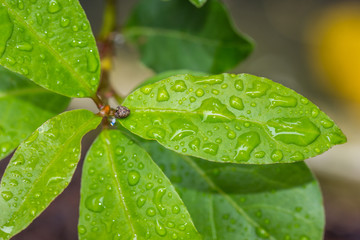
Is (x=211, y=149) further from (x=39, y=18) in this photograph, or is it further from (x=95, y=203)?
(x=39, y=18)

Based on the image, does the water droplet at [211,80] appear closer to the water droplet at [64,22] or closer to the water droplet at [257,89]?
the water droplet at [257,89]

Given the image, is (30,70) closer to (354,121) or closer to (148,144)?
(148,144)

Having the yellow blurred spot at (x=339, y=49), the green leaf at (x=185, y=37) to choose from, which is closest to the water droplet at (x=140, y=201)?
the green leaf at (x=185, y=37)

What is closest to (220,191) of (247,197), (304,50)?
(247,197)

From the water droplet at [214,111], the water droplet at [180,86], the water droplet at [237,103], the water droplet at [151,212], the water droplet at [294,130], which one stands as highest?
the water droplet at [180,86]

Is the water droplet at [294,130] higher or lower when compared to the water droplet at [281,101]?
lower

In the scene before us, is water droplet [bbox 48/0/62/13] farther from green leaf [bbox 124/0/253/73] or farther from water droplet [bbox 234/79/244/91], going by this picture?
green leaf [bbox 124/0/253/73]

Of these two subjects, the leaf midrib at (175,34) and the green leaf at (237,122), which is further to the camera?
the leaf midrib at (175,34)

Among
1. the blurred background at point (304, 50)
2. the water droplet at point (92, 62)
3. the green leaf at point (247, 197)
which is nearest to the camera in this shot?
the water droplet at point (92, 62)
